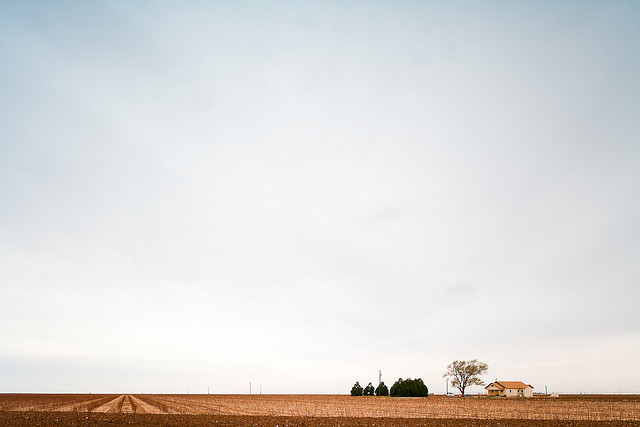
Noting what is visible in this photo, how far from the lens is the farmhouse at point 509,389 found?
5138 inches

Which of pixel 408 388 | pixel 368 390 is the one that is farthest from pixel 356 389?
pixel 408 388

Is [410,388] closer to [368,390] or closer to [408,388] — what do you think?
[408,388]

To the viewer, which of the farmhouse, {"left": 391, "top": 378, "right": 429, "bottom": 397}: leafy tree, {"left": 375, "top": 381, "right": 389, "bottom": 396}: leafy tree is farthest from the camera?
the farmhouse

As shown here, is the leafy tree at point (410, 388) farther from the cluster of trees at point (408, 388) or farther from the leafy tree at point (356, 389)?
the leafy tree at point (356, 389)

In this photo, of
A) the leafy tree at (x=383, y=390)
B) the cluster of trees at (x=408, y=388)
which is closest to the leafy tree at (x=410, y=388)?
the cluster of trees at (x=408, y=388)

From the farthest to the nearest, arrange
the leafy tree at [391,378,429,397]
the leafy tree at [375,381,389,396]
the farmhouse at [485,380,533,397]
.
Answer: the farmhouse at [485,380,533,397], the leafy tree at [375,381,389,396], the leafy tree at [391,378,429,397]

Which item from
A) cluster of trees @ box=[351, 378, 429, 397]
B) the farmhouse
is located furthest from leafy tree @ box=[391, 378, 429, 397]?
the farmhouse

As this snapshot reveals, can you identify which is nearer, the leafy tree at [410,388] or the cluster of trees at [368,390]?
the leafy tree at [410,388]

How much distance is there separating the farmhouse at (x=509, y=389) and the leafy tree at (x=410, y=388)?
28.5m

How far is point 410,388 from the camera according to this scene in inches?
4537

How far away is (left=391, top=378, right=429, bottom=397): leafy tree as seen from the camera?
374ft

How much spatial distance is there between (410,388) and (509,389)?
117 ft

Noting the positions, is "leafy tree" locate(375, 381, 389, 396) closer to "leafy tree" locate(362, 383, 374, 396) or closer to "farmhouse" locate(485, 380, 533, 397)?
"leafy tree" locate(362, 383, 374, 396)

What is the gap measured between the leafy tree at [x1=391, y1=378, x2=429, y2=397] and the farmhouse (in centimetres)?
2853
